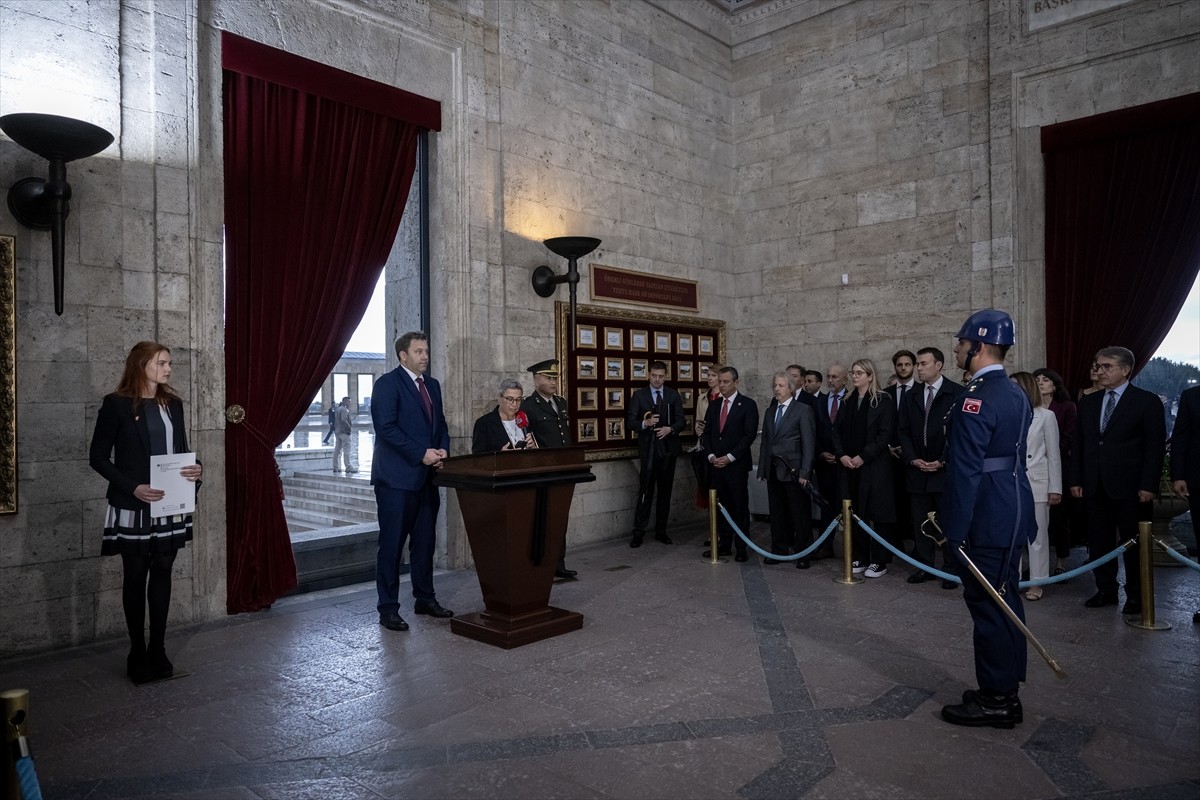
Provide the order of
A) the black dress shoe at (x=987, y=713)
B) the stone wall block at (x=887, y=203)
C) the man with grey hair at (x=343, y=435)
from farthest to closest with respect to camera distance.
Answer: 1. the man with grey hair at (x=343, y=435)
2. the stone wall block at (x=887, y=203)
3. the black dress shoe at (x=987, y=713)

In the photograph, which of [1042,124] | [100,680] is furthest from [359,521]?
[1042,124]

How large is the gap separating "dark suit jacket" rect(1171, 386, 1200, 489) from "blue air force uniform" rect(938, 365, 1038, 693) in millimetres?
2352

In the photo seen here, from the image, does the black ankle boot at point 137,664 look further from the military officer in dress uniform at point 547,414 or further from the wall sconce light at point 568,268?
the wall sconce light at point 568,268

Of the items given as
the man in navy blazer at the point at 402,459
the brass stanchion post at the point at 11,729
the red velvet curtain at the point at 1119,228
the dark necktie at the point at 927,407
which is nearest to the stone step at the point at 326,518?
the man in navy blazer at the point at 402,459

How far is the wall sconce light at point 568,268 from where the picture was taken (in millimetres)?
7352

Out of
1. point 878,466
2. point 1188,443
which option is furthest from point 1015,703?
point 878,466

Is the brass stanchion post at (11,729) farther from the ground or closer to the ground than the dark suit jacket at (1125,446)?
closer to the ground

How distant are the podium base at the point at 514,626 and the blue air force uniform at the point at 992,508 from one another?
2.42 metres

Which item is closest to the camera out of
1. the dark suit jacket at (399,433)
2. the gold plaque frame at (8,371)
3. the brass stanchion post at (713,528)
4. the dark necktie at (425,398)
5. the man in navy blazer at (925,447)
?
the gold plaque frame at (8,371)

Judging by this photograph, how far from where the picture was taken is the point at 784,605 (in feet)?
18.5

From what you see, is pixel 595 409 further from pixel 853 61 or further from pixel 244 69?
pixel 853 61

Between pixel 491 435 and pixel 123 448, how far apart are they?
2430 mm

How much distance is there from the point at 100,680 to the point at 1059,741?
470 centimetres

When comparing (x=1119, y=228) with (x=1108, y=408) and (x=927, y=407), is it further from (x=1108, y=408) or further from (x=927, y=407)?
(x=927, y=407)
